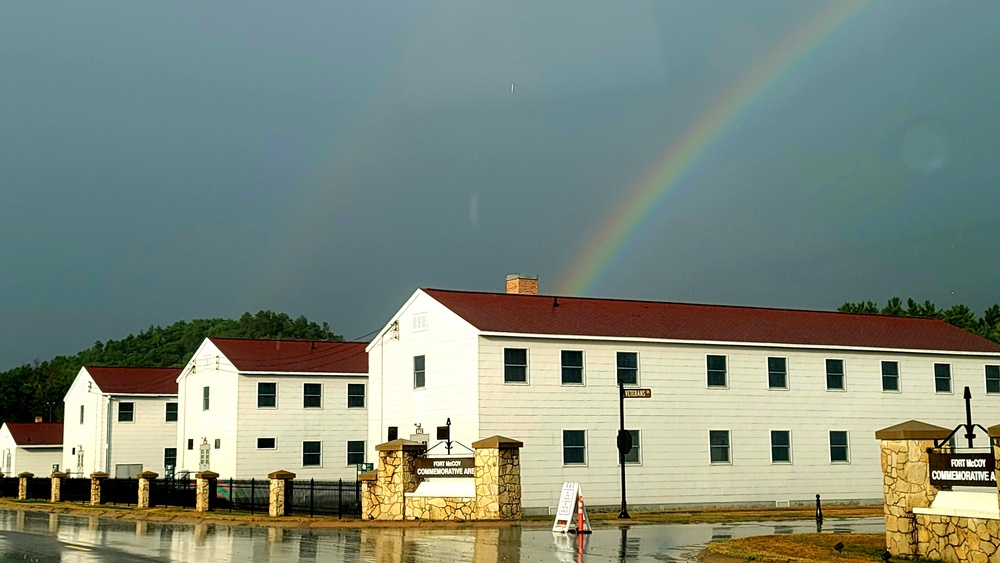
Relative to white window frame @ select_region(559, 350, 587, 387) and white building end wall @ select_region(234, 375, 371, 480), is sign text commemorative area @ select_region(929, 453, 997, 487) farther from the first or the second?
white building end wall @ select_region(234, 375, 371, 480)

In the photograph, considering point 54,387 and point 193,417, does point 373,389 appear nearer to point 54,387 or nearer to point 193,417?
point 193,417

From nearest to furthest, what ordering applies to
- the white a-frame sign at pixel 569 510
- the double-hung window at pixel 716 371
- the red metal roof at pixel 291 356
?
the white a-frame sign at pixel 569 510
the double-hung window at pixel 716 371
the red metal roof at pixel 291 356

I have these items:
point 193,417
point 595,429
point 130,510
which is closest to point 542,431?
point 595,429

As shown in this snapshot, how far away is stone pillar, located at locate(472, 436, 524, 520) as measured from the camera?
32.8 meters

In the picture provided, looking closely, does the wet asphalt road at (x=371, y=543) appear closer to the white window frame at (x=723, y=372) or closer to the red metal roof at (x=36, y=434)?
the white window frame at (x=723, y=372)

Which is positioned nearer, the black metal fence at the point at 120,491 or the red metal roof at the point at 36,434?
the black metal fence at the point at 120,491

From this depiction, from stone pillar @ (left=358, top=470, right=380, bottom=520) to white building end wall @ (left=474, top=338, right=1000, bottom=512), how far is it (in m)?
5.85

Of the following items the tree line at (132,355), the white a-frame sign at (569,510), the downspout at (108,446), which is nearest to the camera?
the white a-frame sign at (569,510)

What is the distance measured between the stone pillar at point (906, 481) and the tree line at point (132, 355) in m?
107

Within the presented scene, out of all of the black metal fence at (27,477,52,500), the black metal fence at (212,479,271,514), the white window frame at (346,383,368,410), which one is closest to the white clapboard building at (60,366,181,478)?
the black metal fence at (27,477,52,500)

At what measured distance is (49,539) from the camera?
28.3m

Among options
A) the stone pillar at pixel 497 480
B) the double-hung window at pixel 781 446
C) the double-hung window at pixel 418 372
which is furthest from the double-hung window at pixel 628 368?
the stone pillar at pixel 497 480

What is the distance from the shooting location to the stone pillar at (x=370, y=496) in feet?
113

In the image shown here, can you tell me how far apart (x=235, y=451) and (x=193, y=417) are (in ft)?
22.1
